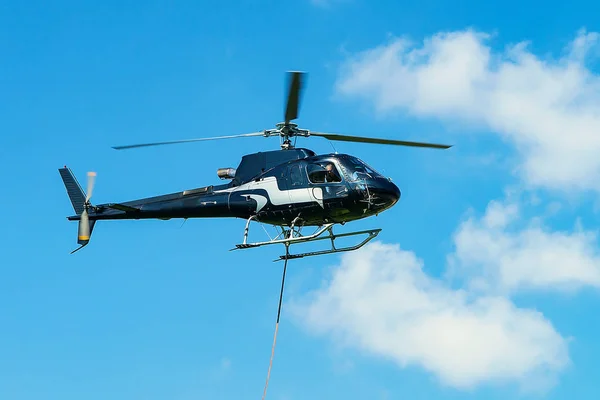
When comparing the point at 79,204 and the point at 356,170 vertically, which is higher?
the point at 356,170

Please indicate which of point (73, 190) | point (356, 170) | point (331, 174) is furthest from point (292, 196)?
point (73, 190)

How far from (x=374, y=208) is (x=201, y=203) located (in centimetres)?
627

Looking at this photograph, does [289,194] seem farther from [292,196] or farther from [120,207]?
[120,207]

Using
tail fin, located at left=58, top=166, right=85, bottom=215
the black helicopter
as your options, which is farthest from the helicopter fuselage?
tail fin, located at left=58, top=166, right=85, bottom=215

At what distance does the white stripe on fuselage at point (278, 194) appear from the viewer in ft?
98.2

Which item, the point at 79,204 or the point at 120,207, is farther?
the point at 79,204

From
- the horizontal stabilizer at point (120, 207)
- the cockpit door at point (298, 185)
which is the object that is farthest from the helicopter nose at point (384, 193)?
the horizontal stabilizer at point (120, 207)

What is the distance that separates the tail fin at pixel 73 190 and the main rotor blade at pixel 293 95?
8860 millimetres

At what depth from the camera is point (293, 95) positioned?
96.1ft

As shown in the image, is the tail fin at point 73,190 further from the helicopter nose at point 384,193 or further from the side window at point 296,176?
the helicopter nose at point 384,193

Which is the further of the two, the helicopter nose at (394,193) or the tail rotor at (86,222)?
the tail rotor at (86,222)

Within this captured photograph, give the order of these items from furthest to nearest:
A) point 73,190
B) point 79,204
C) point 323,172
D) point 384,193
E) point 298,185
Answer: point 73,190, point 79,204, point 298,185, point 323,172, point 384,193

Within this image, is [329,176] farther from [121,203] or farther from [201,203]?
[121,203]

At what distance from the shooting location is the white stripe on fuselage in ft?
98.2
